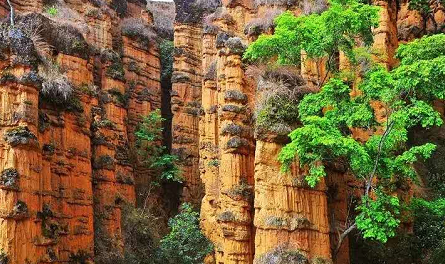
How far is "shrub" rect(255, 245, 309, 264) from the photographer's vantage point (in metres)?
15.2

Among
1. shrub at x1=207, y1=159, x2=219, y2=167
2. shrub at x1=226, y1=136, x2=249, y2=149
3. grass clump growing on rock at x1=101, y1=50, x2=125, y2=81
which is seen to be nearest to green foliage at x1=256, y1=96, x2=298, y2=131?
shrub at x1=226, y1=136, x2=249, y2=149

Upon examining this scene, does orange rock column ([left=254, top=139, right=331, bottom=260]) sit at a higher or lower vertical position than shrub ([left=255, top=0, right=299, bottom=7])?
lower

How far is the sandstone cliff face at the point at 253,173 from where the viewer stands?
1593cm

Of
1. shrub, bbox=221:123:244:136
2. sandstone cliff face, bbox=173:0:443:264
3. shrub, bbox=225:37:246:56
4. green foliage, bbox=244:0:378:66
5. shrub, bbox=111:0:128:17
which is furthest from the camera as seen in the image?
shrub, bbox=111:0:128:17

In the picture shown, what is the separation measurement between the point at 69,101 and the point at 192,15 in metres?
17.2

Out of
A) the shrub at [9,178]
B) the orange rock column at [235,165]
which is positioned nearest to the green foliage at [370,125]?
the orange rock column at [235,165]

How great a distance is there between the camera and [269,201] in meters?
16.1

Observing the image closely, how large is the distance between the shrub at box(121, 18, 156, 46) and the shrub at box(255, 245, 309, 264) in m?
19.9

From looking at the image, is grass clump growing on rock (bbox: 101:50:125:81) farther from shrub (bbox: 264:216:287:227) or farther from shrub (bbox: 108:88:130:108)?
shrub (bbox: 264:216:287:227)

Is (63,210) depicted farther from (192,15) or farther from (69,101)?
(192,15)

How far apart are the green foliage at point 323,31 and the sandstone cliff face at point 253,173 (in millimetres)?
1446

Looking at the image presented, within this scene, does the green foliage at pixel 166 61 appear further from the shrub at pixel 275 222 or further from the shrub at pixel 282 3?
the shrub at pixel 275 222

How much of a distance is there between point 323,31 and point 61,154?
9.63 metres

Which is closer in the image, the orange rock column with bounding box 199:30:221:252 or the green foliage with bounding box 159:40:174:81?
the orange rock column with bounding box 199:30:221:252
